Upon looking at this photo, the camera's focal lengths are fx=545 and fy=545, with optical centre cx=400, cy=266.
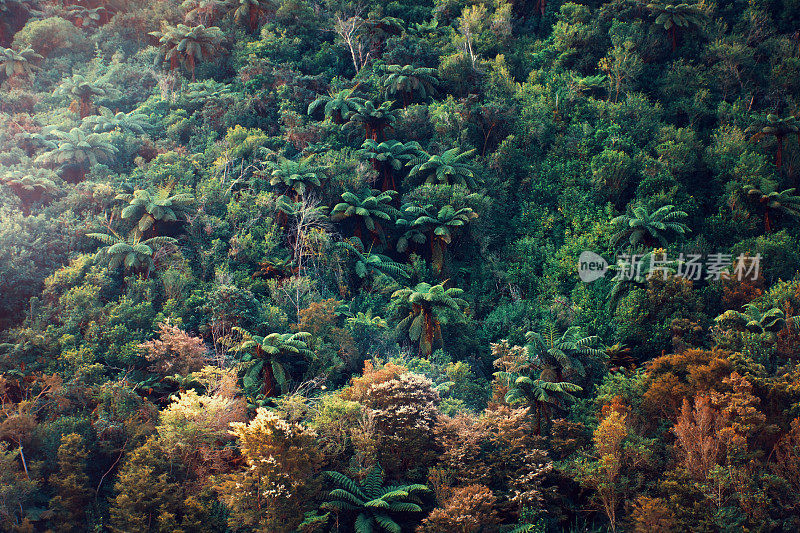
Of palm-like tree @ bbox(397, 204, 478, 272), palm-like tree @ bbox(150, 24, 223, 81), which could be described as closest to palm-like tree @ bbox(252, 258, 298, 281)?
palm-like tree @ bbox(397, 204, 478, 272)

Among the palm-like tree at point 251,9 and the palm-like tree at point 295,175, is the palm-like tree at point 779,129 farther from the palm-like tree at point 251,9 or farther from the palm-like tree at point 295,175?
the palm-like tree at point 251,9

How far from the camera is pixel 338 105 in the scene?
95.3 feet

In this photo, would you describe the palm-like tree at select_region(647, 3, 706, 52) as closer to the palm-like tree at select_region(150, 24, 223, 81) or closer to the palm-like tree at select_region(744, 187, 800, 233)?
the palm-like tree at select_region(744, 187, 800, 233)

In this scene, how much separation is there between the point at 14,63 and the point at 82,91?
588cm

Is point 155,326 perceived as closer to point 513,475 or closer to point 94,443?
point 94,443

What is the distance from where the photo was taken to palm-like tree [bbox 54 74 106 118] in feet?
99.5

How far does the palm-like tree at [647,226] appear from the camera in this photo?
2391cm

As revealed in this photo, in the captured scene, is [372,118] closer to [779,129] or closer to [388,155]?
[388,155]

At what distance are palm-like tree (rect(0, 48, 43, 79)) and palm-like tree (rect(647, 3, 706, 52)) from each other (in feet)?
123

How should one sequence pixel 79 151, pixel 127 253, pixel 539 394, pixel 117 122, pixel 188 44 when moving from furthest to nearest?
pixel 188 44
pixel 117 122
pixel 79 151
pixel 127 253
pixel 539 394

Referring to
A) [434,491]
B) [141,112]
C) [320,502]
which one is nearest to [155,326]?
[320,502]

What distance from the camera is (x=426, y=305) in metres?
21.5

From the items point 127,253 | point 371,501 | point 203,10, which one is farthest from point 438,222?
point 203,10

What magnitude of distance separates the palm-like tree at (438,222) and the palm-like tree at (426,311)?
408cm
